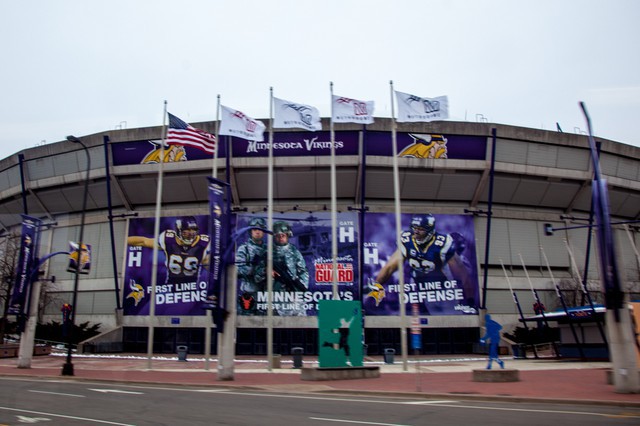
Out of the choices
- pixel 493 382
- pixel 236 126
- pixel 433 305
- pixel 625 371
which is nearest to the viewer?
pixel 625 371

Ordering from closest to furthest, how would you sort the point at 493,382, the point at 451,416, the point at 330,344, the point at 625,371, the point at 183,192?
the point at 451,416, the point at 625,371, the point at 493,382, the point at 330,344, the point at 183,192

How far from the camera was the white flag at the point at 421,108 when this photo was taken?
28859mm

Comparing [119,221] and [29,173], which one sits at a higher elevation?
[29,173]

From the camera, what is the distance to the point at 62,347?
44219 mm

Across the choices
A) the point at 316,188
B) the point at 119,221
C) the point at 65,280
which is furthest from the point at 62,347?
the point at 316,188

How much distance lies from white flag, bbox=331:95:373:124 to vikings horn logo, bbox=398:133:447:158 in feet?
43.3

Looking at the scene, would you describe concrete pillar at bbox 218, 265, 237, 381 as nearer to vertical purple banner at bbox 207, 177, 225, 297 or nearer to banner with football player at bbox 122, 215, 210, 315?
vertical purple banner at bbox 207, 177, 225, 297

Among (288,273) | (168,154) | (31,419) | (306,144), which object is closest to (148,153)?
(168,154)

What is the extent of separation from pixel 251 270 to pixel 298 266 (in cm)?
407

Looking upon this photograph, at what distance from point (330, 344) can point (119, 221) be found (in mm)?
31800

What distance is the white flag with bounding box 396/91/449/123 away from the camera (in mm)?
28859

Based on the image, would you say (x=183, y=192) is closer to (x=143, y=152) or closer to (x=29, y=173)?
(x=143, y=152)

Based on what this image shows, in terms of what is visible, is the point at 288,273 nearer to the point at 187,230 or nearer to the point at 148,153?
the point at 187,230

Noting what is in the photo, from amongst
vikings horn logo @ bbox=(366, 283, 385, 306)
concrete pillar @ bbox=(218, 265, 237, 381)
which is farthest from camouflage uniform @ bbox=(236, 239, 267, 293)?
concrete pillar @ bbox=(218, 265, 237, 381)
